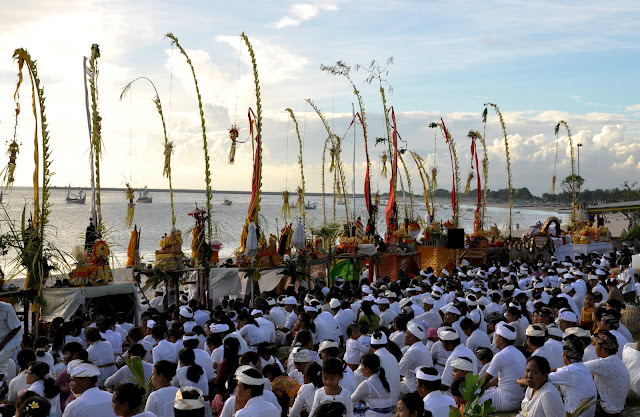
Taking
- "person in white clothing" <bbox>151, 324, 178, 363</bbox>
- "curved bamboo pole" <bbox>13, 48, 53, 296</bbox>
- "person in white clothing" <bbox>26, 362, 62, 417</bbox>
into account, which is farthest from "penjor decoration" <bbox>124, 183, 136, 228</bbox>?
"person in white clothing" <bbox>26, 362, 62, 417</bbox>

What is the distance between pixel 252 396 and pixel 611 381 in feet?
14.7

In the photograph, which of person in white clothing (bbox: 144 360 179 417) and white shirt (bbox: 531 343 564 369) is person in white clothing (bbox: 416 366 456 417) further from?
person in white clothing (bbox: 144 360 179 417)

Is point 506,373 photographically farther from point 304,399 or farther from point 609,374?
point 304,399

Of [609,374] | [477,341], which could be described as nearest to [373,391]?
[609,374]

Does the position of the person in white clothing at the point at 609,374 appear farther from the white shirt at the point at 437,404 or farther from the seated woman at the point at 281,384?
the seated woman at the point at 281,384

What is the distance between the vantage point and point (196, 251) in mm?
16375

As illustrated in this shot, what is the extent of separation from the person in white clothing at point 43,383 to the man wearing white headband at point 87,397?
71 centimetres

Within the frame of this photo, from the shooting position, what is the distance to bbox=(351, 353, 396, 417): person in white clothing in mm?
6469

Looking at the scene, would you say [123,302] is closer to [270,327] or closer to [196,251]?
[196,251]

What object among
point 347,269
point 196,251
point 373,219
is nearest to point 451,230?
point 373,219

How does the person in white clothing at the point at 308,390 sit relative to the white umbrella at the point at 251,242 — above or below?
below

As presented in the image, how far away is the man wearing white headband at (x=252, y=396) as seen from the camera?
5.13 meters

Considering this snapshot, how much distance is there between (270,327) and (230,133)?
28.9ft

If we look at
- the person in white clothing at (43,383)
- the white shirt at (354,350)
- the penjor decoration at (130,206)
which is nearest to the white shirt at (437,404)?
the white shirt at (354,350)
